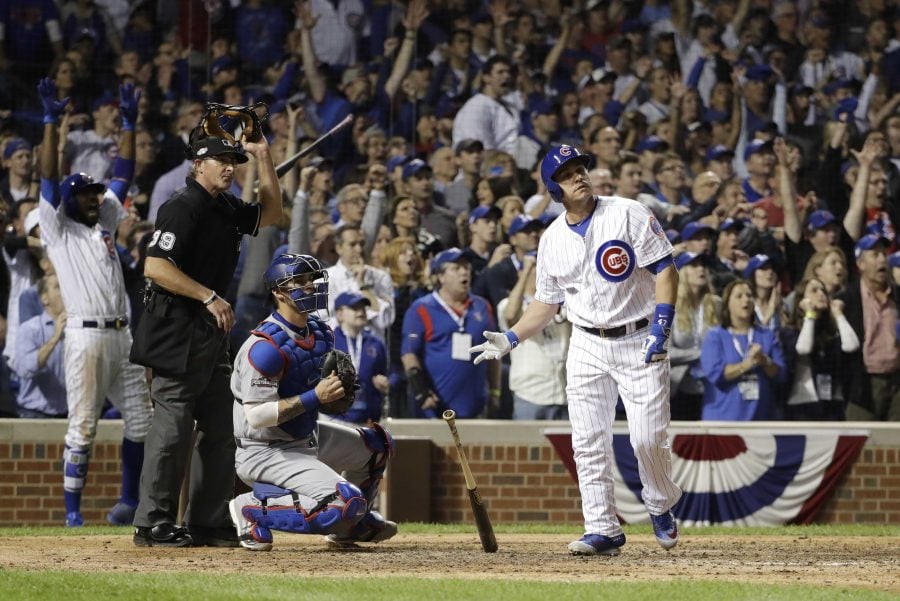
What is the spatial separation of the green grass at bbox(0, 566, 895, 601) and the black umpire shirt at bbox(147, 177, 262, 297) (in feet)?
5.79

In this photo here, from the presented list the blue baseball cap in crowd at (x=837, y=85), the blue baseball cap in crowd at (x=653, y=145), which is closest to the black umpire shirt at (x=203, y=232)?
the blue baseball cap in crowd at (x=653, y=145)

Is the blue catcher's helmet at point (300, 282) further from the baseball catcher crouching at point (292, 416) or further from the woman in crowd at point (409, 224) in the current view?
the woman in crowd at point (409, 224)

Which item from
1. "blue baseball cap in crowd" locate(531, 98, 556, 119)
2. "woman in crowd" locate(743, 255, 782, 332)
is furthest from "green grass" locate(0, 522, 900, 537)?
"blue baseball cap in crowd" locate(531, 98, 556, 119)

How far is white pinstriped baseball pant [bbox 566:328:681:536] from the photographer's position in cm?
656

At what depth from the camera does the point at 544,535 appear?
840 cm

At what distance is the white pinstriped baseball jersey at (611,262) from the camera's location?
6.60 m

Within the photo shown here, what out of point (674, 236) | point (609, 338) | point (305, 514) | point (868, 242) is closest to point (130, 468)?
point (305, 514)

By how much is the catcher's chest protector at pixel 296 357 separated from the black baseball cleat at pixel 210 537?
79 cm

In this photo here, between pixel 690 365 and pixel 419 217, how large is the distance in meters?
2.35

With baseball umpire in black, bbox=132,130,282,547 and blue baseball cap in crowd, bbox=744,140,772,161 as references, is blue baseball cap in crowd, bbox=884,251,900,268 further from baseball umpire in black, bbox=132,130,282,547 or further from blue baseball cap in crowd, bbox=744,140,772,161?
baseball umpire in black, bbox=132,130,282,547

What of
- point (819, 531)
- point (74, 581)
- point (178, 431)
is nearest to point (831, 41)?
point (819, 531)

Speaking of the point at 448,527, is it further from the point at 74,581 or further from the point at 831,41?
the point at 831,41

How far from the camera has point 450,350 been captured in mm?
10789

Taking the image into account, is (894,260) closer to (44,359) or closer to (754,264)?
(754,264)
